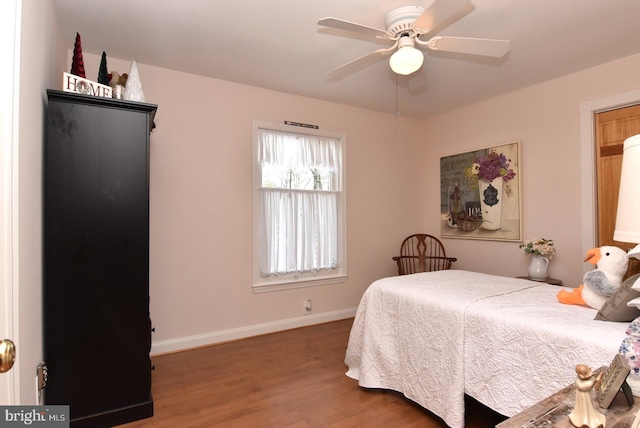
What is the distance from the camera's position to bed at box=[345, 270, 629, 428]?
1.44 meters

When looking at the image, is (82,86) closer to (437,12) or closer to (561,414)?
(437,12)

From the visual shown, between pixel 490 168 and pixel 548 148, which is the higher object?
pixel 548 148

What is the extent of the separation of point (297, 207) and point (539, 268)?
2.42 m

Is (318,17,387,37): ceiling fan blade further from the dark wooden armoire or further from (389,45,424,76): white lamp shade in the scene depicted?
the dark wooden armoire

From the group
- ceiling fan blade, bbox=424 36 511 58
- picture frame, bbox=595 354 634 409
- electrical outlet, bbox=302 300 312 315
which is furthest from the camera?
electrical outlet, bbox=302 300 312 315

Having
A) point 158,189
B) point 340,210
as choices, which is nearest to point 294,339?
point 340,210

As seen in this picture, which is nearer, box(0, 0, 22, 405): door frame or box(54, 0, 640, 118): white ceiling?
box(0, 0, 22, 405): door frame

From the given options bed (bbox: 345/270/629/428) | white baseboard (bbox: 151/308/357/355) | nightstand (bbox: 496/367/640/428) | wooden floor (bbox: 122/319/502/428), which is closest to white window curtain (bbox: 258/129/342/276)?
white baseboard (bbox: 151/308/357/355)

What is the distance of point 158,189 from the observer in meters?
3.00

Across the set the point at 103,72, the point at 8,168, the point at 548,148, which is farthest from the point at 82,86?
the point at 548,148

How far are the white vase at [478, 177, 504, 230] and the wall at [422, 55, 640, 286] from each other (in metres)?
0.23

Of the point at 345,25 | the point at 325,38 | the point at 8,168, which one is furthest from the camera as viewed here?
the point at 325,38

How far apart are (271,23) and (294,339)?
107 inches

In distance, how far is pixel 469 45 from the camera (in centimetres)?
208
